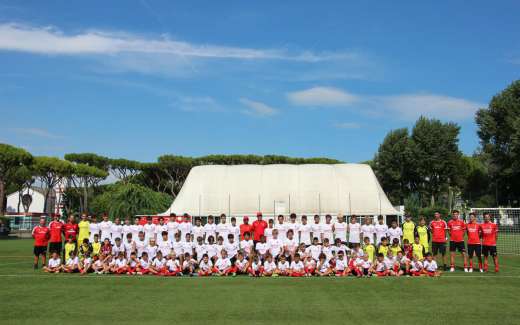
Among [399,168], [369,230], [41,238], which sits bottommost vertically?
[41,238]

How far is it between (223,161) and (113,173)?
15574 mm

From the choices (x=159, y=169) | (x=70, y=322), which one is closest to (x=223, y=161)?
(x=159, y=169)

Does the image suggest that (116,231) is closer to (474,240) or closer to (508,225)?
(474,240)

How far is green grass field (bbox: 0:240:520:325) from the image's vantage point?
338 inches

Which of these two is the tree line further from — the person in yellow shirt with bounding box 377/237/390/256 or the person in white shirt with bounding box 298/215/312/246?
the person in yellow shirt with bounding box 377/237/390/256

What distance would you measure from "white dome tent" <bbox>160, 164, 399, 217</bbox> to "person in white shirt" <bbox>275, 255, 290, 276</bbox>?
1575 cm

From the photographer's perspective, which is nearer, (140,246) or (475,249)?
(475,249)

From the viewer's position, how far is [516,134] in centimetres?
3978

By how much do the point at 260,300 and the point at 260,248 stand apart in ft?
18.6

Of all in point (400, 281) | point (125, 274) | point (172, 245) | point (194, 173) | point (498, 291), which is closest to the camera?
point (498, 291)

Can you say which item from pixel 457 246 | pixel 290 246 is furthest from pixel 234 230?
pixel 457 246

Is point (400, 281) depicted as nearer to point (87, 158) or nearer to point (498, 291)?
point (498, 291)

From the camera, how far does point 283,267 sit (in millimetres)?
14859

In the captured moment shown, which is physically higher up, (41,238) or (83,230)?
(83,230)
